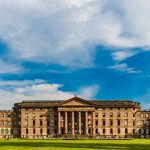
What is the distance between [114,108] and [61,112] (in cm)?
1596

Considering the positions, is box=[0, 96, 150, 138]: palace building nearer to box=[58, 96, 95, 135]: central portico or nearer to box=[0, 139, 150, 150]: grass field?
box=[58, 96, 95, 135]: central portico

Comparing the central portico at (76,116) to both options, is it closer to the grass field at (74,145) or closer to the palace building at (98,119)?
the palace building at (98,119)

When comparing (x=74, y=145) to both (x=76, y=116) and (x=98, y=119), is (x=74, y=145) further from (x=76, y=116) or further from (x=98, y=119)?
(x=98, y=119)

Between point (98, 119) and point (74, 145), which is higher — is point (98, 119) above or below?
above

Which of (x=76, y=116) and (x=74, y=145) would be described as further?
(x=76, y=116)

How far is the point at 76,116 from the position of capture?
449 feet

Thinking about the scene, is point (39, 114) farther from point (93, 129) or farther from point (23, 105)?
point (93, 129)

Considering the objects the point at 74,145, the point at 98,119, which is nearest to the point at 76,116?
the point at 98,119

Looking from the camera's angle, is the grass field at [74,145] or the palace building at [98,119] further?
the palace building at [98,119]

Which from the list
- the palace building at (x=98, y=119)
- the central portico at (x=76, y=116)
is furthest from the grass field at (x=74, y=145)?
the palace building at (x=98, y=119)

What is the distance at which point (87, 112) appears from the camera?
136250 millimetres

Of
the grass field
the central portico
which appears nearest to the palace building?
the central portico

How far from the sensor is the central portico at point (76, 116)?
136 meters

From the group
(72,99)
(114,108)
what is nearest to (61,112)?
(72,99)
